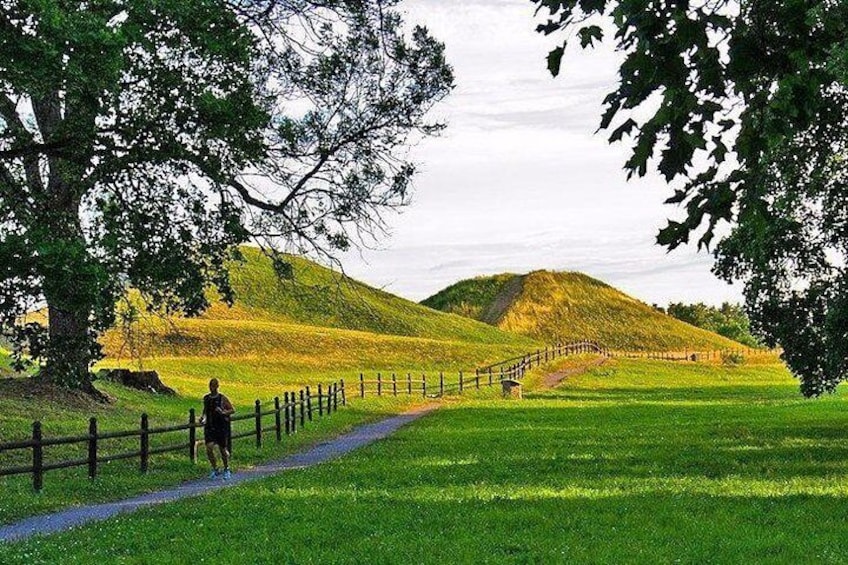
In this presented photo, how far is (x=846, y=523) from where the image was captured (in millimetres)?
15328

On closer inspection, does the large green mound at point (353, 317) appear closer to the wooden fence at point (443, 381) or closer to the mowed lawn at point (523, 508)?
the wooden fence at point (443, 381)

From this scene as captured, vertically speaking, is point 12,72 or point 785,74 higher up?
point 12,72

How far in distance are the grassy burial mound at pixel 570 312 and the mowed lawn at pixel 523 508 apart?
419ft

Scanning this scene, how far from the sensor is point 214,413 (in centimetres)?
2297

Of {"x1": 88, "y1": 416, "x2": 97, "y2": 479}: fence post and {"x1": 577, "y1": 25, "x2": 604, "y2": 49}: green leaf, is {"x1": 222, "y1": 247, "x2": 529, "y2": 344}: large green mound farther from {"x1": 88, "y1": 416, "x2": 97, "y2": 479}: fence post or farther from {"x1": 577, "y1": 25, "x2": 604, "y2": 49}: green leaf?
{"x1": 577, "y1": 25, "x2": 604, "y2": 49}: green leaf

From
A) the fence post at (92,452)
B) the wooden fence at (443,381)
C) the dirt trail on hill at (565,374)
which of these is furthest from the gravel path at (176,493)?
the dirt trail on hill at (565,374)

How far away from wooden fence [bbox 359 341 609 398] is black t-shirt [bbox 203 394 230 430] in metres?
34.2

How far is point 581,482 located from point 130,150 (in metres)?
12.5

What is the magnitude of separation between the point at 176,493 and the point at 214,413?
7.84 ft

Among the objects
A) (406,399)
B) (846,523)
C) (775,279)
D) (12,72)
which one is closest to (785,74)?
(846,523)

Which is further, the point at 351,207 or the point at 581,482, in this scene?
the point at 351,207

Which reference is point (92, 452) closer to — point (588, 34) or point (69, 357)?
point (69, 357)

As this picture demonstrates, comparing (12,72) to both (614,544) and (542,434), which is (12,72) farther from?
(542,434)

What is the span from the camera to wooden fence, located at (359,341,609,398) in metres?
61.8
